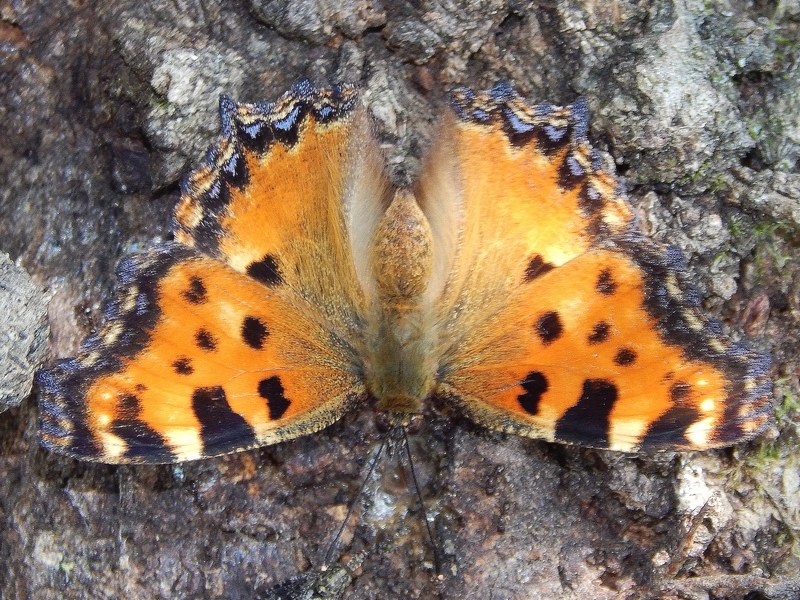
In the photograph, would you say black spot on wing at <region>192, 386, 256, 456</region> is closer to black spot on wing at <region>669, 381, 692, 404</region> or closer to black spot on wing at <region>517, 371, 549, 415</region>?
black spot on wing at <region>517, 371, 549, 415</region>

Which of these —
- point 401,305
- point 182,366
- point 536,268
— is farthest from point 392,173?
point 182,366

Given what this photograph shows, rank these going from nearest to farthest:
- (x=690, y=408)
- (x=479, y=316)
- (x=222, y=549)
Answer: (x=690, y=408) → (x=222, y=549) → (x=479, y=316)

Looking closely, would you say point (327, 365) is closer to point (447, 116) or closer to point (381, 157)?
point (381, 157)

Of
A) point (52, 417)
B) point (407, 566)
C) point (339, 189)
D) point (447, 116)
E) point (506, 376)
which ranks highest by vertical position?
point (447, 116)

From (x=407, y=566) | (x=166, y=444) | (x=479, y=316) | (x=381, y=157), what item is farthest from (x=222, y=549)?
(x=381, y=157)

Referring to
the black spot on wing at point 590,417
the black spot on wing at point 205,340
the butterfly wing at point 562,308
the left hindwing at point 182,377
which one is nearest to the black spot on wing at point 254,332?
the left hindwing at point 182,377

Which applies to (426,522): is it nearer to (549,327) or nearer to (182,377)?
(549,327)
